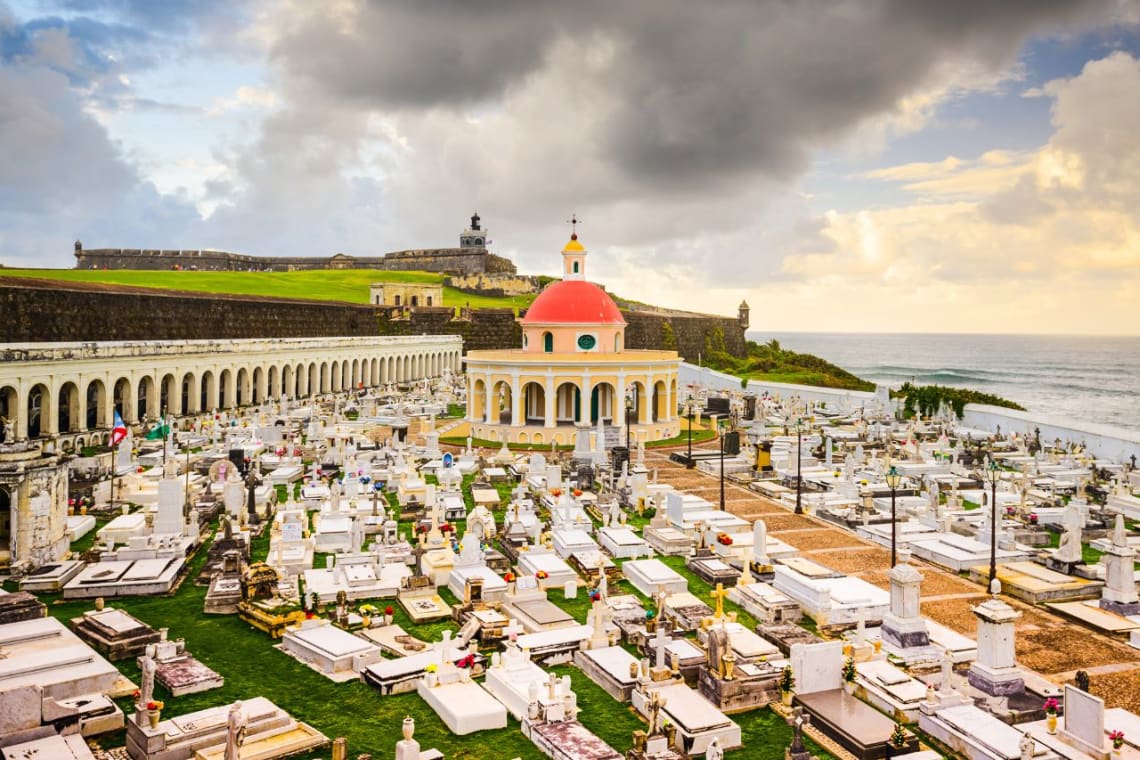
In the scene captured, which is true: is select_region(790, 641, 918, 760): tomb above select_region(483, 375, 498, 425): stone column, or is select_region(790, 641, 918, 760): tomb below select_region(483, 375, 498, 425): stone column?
below

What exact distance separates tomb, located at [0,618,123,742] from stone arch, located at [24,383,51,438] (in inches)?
747

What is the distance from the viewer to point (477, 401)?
1344 inches

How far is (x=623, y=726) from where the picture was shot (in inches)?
355

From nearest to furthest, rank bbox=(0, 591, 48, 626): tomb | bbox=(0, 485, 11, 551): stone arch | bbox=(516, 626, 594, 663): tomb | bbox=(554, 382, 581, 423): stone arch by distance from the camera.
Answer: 1. bbox=(0, 591, 48, 626): tomb
2. bbox=(516, 626, 594, 663): tomb
3. bbox=(0, 485, 11, 551): stone arch
4. bbox=(554, 382, 581, 423): stone arch

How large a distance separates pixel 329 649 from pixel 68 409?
76.8 feet

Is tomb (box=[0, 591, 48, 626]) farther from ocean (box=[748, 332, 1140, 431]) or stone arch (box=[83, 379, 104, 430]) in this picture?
ocean (box=[748, 332, 1140, 431])

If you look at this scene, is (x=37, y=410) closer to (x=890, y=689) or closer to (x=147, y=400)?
(x=147, y=400)

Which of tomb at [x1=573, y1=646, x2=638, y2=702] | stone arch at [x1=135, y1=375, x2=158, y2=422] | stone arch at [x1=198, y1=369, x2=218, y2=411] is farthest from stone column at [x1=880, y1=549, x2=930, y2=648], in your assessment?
stone arch at [x1=198, y1=369, x2=218, y2=411]

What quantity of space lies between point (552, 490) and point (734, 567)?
7.04 metres

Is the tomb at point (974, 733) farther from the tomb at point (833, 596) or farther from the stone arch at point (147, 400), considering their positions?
the stone arch at point (147, 400)

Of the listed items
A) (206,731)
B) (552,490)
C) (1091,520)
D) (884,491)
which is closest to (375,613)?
(206,731)

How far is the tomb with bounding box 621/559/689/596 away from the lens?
1359cm

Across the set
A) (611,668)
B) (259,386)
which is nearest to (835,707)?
(611,668)

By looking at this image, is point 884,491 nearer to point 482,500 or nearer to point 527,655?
point 482,500
